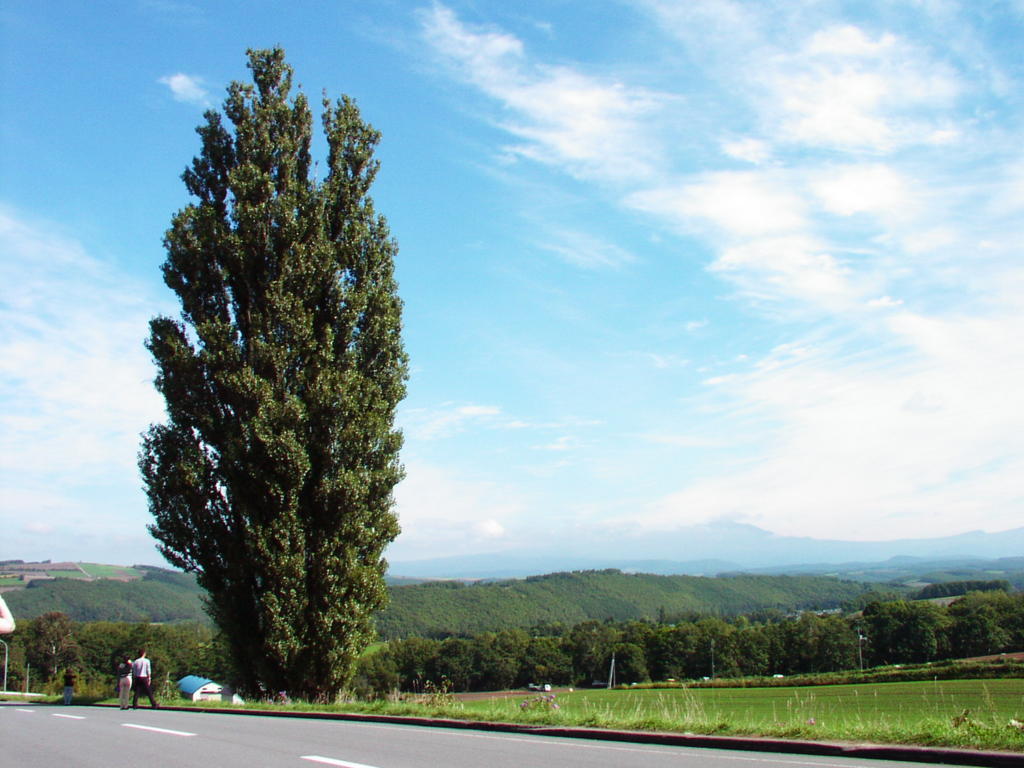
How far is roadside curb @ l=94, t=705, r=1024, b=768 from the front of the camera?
734 centimetres

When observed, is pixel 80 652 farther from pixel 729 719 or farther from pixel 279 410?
pixel 729 719

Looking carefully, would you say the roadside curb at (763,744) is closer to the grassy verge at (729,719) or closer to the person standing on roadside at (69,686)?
the grassy verge at (729,719)

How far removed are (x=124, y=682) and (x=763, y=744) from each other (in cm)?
1714

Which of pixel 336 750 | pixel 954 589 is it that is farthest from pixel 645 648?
pixel 954 589

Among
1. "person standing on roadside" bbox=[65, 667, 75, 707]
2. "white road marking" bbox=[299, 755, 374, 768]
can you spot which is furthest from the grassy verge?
"person standing on roadside" bbox=[65, 667, 75, 707]

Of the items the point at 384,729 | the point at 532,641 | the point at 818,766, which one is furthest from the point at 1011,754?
the point at 532,641

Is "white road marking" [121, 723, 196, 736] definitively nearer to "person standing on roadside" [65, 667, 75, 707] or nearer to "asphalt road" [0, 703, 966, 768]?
"asphalt road" [0, 703, 966, 768]

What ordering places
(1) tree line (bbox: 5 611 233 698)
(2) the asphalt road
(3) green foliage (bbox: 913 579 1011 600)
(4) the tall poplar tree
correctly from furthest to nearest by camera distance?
(3) green foliage (bbox: 913 579 1011 600), (1) tree line (bbox: 5 611 233 698), (4) the tall poplar tree, (2) the asphalt road

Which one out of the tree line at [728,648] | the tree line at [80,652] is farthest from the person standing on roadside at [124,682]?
the tree line at [80,652]

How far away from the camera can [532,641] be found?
106 meters

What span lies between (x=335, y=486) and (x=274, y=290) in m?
5.35

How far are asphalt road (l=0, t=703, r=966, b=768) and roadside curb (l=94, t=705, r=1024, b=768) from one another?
0.26 metres

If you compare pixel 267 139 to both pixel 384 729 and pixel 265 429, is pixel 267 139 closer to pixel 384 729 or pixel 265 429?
pixel 265 429

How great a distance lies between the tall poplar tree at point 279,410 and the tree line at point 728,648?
230ft
